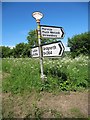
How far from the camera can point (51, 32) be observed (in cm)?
688

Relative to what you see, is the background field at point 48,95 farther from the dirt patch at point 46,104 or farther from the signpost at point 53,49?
the signpost at point 53,49

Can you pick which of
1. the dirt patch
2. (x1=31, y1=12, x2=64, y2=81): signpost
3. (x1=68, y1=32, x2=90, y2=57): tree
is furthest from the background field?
(x1=68, y1=32, x2=90, y2=57): tree

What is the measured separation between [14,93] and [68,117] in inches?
78.2

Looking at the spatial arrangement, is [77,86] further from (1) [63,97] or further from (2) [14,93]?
(2) [14,93]

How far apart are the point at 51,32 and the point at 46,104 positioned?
2289mm

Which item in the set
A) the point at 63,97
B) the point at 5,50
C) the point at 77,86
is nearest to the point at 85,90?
the point at 77,86

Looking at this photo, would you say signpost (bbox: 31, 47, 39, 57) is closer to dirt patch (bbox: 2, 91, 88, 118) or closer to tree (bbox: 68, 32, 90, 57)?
dirt patch (bbox: 2, 91, 88, 118)

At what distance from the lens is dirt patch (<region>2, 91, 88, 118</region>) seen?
5023mm

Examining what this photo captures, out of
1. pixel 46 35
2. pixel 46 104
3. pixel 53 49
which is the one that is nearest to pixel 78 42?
pixel 46 35

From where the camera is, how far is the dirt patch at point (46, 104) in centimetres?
502

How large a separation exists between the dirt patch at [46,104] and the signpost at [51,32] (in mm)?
1705

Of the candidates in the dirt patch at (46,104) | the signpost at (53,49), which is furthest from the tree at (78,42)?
the dirt patch at (46,104)

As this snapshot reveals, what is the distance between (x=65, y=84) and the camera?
691cm

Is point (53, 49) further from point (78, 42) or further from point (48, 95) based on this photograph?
point (78, 42)
